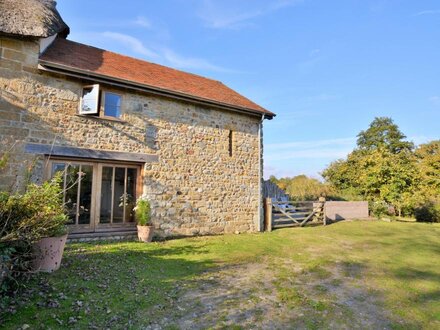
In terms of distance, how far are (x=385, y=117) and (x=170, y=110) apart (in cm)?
4009

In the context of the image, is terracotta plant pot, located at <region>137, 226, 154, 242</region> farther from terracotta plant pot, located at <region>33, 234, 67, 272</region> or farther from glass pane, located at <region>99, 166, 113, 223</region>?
terracotta plant pot, located at <region>33, 234, 67, 272</region>

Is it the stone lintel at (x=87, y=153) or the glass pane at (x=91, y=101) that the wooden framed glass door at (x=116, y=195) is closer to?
the stone lintel at (x=87, y=153)

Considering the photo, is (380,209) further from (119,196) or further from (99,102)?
(99,102)

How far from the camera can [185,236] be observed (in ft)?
32.6

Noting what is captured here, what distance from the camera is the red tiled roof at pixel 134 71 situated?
850 centimetres

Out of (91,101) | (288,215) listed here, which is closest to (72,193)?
(91,101)

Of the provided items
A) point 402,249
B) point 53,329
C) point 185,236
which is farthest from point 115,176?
point 402,249

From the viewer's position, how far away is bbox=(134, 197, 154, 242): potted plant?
8.75 metres

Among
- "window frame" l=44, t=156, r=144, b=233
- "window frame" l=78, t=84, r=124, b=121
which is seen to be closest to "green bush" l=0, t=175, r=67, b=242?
"window frame" l=44, t=156, r=144, b=233

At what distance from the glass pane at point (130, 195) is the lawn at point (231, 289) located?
1378mm

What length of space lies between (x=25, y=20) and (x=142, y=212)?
630 cm

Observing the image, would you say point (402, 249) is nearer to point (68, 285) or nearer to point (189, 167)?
point (189, 167)

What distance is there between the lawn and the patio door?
3.45 feet

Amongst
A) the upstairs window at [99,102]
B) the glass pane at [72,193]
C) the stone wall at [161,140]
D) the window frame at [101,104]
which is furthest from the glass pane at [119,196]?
the upstairs window at [99,102]
